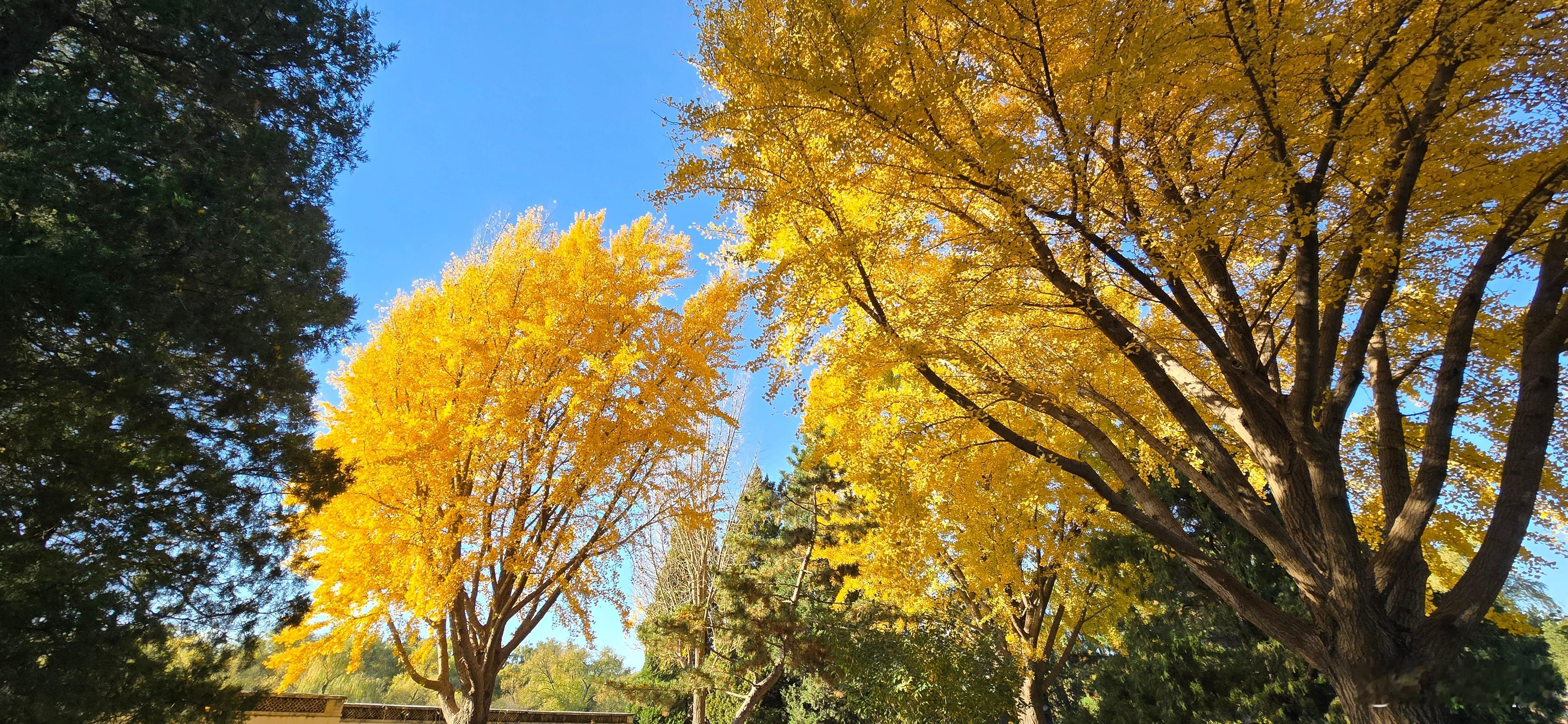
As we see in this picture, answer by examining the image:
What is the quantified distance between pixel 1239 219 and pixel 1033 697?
7573 millimetres

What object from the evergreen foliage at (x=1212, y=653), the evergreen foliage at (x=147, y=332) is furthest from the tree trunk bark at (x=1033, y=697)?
the evergreen foliage at (x=147, y=332)

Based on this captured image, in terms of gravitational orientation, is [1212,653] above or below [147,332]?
below

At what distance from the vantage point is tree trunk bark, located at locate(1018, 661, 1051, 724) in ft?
28.2

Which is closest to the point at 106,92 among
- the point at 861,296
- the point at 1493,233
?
the point at 861,296

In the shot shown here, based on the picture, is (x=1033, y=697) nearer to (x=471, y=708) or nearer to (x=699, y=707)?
(x=699, y=707)

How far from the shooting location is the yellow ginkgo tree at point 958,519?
570 cm

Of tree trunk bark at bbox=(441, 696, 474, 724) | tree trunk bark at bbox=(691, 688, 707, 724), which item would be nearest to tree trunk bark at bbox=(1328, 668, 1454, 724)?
tree trunk bark at bbox=(441, 696, 474, 724)

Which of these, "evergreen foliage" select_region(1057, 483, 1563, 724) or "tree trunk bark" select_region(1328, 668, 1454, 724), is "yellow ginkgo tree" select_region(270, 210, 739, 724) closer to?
"tree trunk bark" select_region(1328, 668, 1454, 724)

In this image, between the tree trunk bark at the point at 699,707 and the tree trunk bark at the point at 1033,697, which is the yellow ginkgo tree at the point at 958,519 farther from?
the tree trunk bark at the point at 699,707

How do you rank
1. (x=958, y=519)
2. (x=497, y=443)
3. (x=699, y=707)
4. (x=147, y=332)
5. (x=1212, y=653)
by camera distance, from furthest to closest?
(x=699, y=707)
(x=1212, y=653)
(x=958, y=519)
(x=497, y=443)
(x=147, y=332)

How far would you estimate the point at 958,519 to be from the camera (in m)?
8.15

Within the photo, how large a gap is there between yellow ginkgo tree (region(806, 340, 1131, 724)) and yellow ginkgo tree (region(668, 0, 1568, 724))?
3.15ft

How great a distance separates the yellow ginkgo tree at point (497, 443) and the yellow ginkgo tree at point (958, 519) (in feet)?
5.85

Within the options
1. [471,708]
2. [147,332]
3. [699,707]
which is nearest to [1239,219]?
[147,332]
